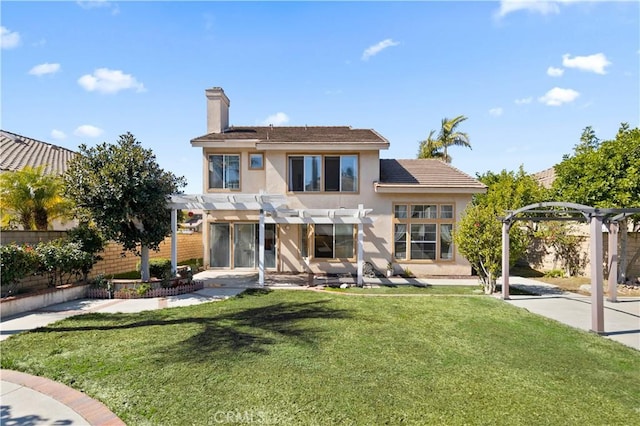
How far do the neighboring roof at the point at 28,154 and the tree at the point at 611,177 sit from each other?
23549 mm

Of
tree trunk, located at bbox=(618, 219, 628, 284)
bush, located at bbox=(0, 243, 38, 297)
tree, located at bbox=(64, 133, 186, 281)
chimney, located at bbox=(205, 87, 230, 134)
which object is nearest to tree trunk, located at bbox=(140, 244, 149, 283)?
tree, located at bbox=(64, 133, 186, 281)

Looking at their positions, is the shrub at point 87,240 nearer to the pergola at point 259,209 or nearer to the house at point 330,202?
the pergola at point 259,209

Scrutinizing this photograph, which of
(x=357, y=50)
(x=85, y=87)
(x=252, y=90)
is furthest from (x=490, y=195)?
(x=85, y=87)

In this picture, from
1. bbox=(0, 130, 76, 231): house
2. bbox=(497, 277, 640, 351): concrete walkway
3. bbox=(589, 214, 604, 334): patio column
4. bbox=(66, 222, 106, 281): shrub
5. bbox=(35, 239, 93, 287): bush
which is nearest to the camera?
bbox=(589, 214, 604, 334): patio column

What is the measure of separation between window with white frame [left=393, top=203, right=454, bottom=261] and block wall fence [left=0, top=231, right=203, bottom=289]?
441 inches

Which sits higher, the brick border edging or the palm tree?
the palm tree

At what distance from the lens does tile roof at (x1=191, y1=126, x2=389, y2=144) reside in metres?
16.9

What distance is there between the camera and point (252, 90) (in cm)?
1595

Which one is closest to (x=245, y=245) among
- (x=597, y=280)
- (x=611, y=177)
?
(x=597, y=280)

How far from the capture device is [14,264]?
9156 mm

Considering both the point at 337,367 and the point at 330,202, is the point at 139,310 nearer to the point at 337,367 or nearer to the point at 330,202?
the point at 337,367

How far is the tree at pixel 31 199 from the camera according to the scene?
1177 centimetres

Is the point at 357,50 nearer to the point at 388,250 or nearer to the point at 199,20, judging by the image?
the point at 199,20

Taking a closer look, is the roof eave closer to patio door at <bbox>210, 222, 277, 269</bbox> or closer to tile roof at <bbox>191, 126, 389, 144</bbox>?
tile roof at <bbox>191, 126, 389, 144</bbox>
